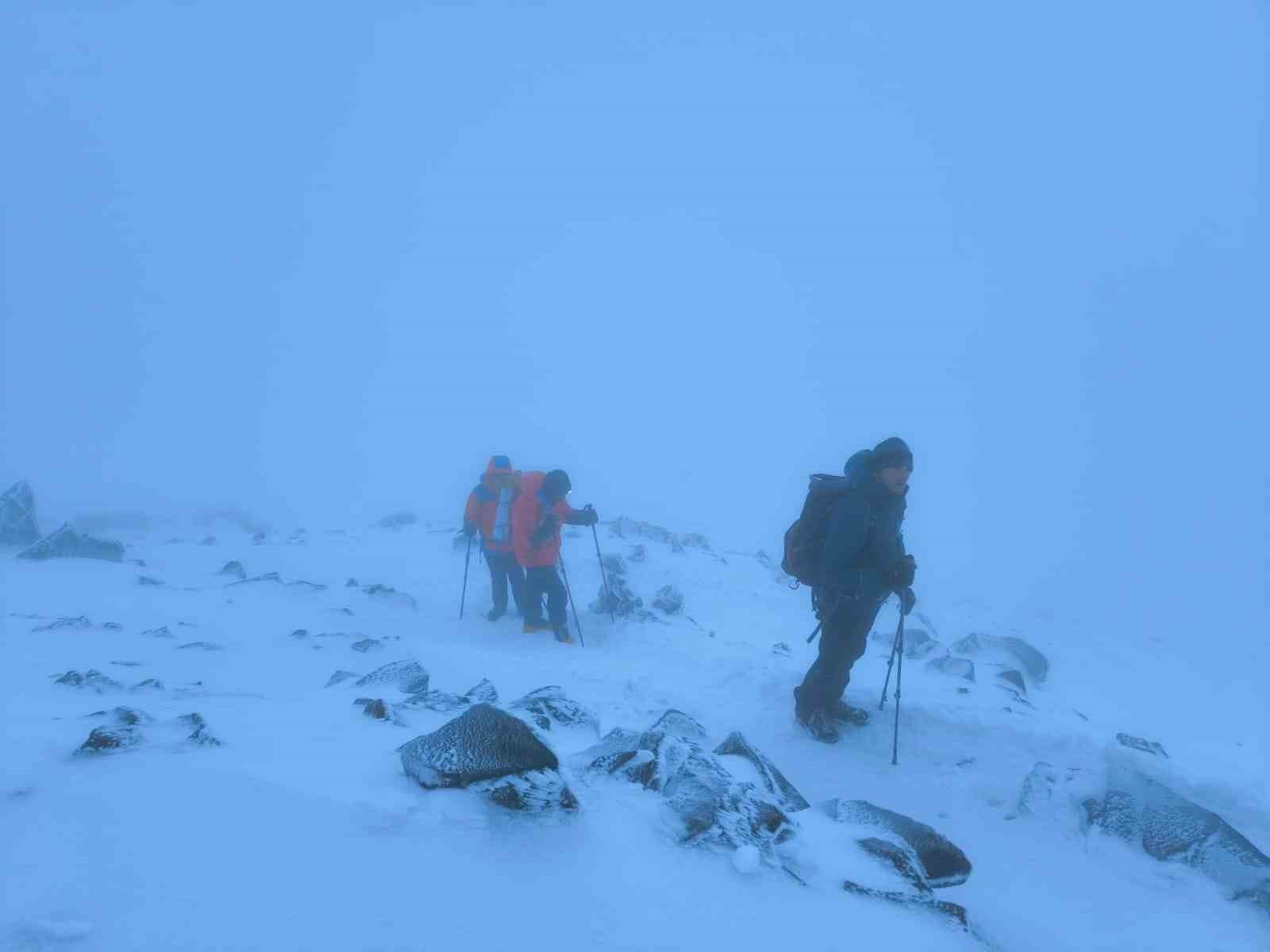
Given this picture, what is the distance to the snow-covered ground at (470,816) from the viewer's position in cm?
244

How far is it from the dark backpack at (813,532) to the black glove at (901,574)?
0.67 metres

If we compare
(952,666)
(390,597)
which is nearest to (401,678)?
(390,597)

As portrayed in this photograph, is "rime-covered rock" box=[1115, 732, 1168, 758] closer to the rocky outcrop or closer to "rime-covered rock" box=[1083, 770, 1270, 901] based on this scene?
"rime-covered rock" box=[1083, 770, 1270, 901]

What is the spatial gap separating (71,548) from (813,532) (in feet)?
55.7

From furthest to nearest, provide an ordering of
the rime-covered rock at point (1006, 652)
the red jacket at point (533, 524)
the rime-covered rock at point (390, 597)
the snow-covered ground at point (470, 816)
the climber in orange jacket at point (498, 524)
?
the rime-covered rock at point (1006, 652) → the rime-covered rock at point (390, 597) → the climber in orange jacket at point (498, 524) → the red jacket at point (533, 524) → the snow-covered ground at point (470, 816)

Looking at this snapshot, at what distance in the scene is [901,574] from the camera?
20.4 ft

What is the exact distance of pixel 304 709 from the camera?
500 centimetres

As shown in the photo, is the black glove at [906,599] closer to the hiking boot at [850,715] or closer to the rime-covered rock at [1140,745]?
the hiking boot at [850,715]

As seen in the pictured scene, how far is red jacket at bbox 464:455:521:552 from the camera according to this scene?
12.5 m

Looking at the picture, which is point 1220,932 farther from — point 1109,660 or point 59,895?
point 1109,660

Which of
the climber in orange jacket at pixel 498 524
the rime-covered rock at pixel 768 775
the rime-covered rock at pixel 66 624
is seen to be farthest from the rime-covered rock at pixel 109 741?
the climber in orange jacket at pixel 498 524

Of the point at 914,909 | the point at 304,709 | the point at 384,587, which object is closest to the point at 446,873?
the point at 914,909

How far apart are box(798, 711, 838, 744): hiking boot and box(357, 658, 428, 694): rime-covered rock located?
4.04m

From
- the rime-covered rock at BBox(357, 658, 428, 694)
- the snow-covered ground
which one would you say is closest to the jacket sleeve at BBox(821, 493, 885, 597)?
the snow-covered ground
